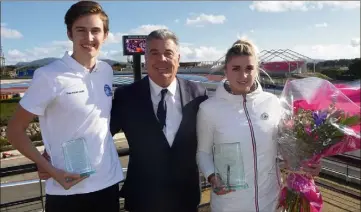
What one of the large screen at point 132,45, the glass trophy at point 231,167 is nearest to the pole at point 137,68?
the large screen at point 132,45

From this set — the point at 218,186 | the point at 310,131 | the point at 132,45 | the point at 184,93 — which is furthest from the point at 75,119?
the point at 132,45

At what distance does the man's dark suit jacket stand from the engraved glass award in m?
0.34

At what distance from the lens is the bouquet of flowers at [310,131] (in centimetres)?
201

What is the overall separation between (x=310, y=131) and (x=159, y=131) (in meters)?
0.90

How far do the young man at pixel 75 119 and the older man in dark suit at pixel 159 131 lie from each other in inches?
7.4

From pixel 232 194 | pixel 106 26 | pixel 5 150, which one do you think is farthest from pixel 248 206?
pixel 5 150

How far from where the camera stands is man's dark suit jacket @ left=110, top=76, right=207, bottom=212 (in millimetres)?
2309

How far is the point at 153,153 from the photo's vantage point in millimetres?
2301

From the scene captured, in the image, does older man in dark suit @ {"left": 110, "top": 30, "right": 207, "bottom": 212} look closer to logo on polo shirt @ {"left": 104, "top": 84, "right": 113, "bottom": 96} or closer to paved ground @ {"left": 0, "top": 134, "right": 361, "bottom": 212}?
logo on polo shirt @ {"left": 104, "top": 84, "right": 113, "bottom": 96}

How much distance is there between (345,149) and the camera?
2.03 metres

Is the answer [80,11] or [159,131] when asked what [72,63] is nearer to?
[80,11]

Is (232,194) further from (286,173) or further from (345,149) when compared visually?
(345,149)

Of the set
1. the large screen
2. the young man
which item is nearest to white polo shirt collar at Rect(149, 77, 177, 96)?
the young man

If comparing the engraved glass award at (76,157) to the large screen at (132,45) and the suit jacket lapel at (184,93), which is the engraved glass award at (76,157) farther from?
the large screen at (132,45)
